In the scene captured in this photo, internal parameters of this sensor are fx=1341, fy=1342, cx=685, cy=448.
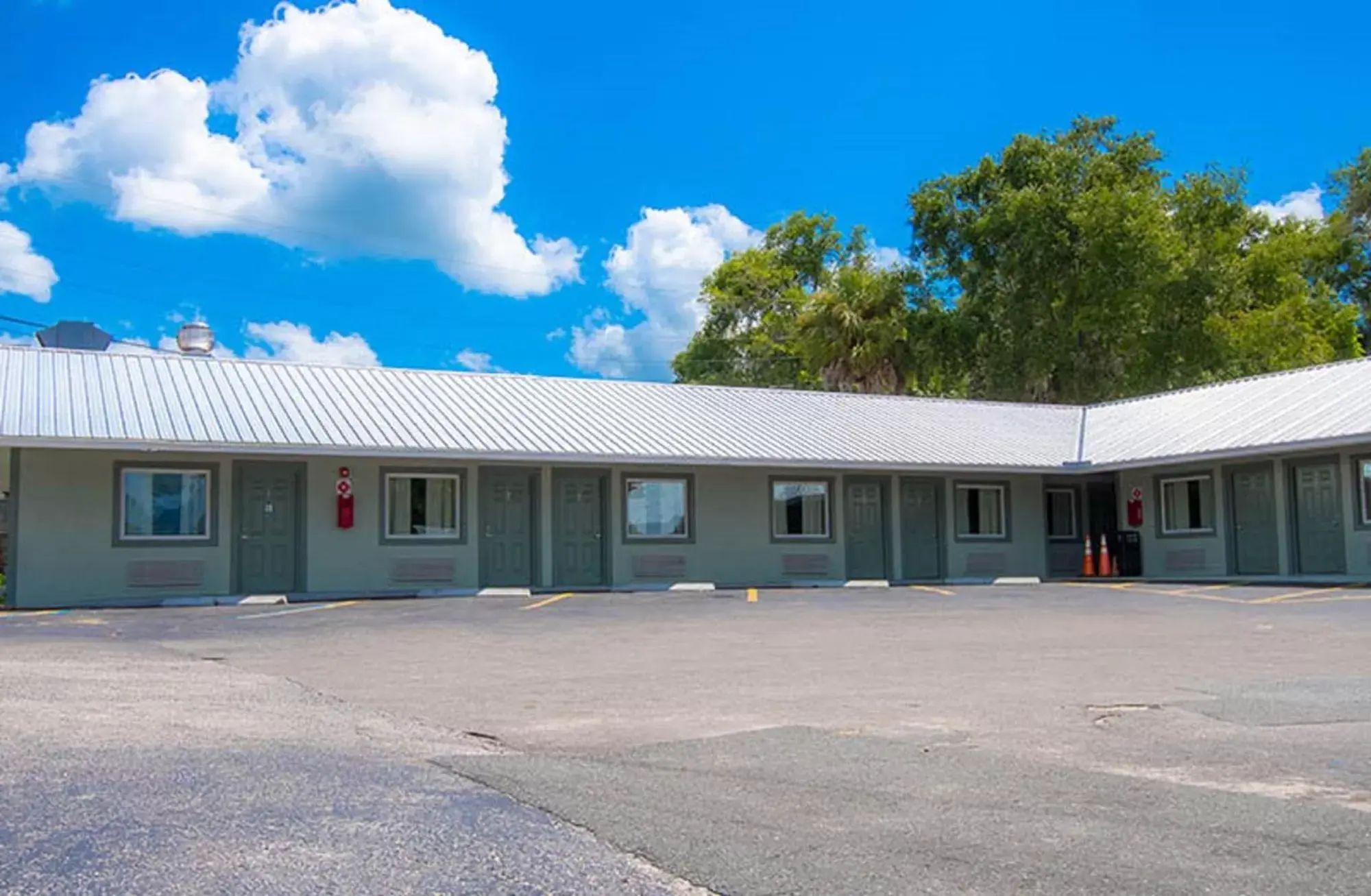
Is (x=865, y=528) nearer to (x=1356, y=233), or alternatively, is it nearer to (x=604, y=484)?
(x=604, y=484)

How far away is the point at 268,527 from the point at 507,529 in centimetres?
407

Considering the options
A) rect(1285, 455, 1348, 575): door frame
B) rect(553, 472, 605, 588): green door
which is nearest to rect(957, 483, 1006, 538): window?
rect(1285, 455, 1348, 575): door frame

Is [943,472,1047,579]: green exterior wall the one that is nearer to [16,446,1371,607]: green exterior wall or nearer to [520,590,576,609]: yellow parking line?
[16,446,1371,607]: green exterior wall

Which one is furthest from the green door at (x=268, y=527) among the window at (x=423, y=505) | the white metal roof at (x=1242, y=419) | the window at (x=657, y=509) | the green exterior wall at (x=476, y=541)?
the white metal roof at (x=1242, y=419)

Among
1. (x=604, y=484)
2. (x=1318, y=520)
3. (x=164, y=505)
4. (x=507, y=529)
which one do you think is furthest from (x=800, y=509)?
(x=164, y=505)

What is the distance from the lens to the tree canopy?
3925 cm

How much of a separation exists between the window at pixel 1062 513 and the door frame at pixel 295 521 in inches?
622

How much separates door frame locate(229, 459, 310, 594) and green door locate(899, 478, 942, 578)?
11.7 meters

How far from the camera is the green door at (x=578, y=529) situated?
942 inches

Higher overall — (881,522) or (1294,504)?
(1294,504)

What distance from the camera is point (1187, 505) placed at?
26.7 m

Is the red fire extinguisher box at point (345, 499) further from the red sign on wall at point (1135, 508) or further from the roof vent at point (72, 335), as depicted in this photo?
the red sign on wall at point (1135, 508)

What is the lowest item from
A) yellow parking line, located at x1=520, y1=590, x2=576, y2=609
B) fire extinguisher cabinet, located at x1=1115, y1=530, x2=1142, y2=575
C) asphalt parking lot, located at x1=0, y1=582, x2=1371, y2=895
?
asphalt parking lot, located at x1=0, y1=582, x2=1371, y2=895

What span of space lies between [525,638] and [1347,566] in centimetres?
1556
